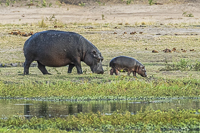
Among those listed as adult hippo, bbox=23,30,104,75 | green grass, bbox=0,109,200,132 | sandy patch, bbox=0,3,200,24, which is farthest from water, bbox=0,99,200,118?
sandy patch, bbox=0,3,200,24

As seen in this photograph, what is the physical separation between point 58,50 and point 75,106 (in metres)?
4.21

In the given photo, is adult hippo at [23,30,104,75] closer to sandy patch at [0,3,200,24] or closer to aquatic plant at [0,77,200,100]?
aquatic plant at [0,77,200,100]

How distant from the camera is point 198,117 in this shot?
30.1 feet

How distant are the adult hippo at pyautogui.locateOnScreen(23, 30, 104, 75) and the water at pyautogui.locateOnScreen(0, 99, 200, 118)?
10.8 feet

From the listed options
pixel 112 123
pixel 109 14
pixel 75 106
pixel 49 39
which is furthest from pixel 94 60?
→ pixel 109 14

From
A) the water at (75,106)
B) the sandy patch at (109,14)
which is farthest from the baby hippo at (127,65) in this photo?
the sandy patch at (109,14)

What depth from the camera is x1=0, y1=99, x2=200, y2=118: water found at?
10.2 meters

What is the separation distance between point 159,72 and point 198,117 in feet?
25.1

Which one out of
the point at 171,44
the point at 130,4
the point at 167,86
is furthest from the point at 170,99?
the point at 130,4

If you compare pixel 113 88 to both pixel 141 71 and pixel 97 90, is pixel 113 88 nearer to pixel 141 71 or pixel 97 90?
pixel 97 90

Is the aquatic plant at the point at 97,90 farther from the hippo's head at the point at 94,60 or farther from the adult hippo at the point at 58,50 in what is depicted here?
the hippo's head at the point at 94,60

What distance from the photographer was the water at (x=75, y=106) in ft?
33.4

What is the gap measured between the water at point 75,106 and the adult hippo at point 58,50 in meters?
3.29

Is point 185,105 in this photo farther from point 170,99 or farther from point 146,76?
point 146,76
